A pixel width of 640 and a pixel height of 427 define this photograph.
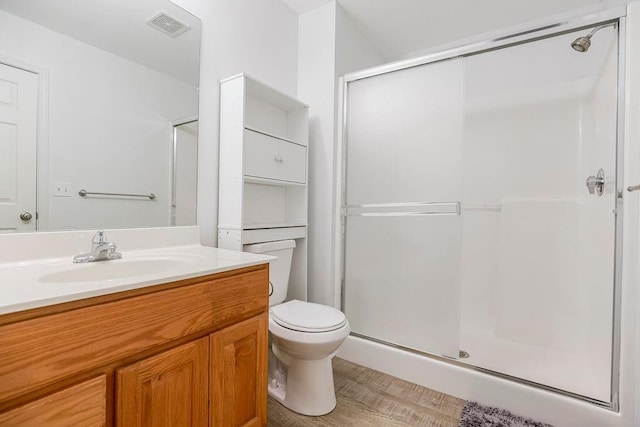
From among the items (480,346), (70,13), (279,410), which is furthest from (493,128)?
(70,13)

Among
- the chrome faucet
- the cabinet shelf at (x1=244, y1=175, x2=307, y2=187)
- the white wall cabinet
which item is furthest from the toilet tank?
the chrome faucet

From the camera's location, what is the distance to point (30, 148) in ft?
3.54

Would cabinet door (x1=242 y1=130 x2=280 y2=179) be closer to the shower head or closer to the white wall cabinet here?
the white wall cabinet

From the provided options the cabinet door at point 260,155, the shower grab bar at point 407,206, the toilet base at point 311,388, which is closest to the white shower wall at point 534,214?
the shower grab bar at point 407,206

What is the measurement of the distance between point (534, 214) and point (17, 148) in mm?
2794

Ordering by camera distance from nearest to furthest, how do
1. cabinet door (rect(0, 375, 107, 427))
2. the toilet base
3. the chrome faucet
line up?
cabinet door (rect(0, 375, 107, 427))
the chrome faucet
the toilet base

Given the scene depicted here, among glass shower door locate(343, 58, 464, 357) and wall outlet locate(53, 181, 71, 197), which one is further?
glass shower door locate(343, 58, 464, 357)

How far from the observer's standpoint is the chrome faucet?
111 centimetres

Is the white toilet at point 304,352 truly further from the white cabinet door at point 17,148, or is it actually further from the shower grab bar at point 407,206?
the white cabinet door at point 17,148

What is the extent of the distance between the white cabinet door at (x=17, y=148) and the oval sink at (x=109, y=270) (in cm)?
25

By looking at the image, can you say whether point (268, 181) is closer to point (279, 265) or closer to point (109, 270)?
point (279, 265)

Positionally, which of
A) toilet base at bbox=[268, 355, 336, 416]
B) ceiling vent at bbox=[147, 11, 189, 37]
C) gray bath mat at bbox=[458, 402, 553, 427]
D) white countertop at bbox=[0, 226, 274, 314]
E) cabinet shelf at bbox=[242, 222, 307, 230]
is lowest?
gray bath mat at bbox=[458, 402, 553, 427]

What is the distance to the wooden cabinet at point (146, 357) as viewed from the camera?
647mm

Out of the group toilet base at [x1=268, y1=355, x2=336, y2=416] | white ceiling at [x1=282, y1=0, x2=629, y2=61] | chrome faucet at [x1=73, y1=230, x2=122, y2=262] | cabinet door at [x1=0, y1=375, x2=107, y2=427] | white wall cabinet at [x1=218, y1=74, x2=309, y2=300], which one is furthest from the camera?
white ceiling at [x1=282, y1=0, x2=629, y2=61]
